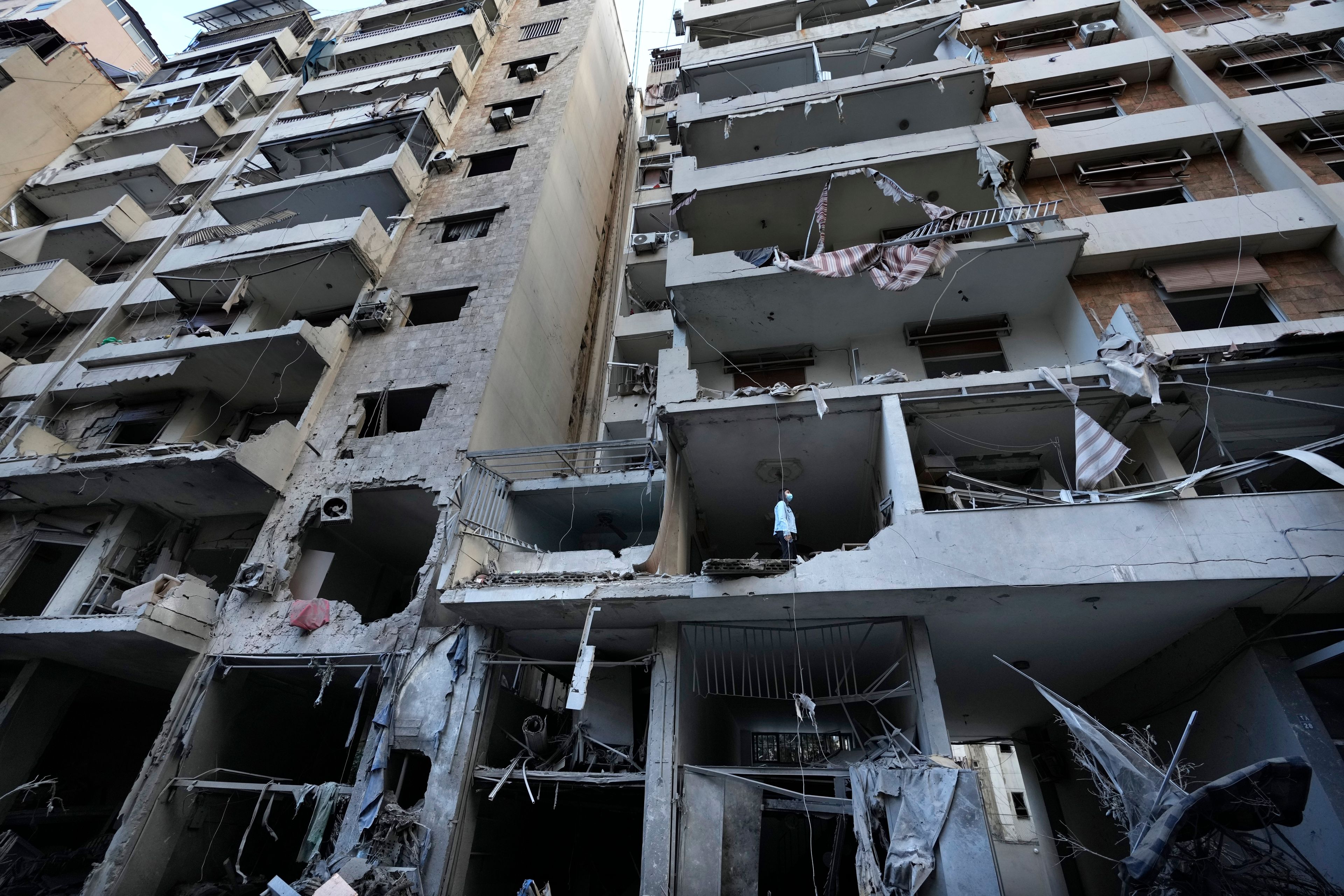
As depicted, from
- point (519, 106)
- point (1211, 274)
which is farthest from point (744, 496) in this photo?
point (519, 106)

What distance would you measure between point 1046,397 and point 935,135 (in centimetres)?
696

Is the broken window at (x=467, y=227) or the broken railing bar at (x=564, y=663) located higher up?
the broken window at (x=467, y=227)

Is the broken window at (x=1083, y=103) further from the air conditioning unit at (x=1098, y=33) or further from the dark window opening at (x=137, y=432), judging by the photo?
the dark window opening at (x=137, y=432)

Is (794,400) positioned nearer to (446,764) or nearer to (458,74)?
(446,764)

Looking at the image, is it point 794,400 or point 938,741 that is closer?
point 938,741

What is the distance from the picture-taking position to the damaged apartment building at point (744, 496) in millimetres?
7910

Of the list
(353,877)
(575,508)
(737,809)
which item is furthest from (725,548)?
(353,877)

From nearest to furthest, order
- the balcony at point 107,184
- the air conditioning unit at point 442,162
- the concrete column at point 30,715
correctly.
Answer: the concrete column at point 30,715 < the air conditioning unit at point 442,162 < the balcony at point 107,184

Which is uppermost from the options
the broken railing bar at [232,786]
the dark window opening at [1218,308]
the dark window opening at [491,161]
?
the dark window opening at [491,161]

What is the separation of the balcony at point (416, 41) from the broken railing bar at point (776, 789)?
27.7 metres

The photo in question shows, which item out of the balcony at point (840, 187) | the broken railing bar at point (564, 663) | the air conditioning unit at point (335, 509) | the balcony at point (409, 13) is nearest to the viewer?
the broken railing bar at point (564, 663)

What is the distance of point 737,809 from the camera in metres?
8.34

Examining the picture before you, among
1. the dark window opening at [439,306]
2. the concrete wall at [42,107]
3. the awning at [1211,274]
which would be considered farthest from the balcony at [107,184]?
the awning at [1211,274]

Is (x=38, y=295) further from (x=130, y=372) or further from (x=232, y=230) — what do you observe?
(x=232, y=230)
